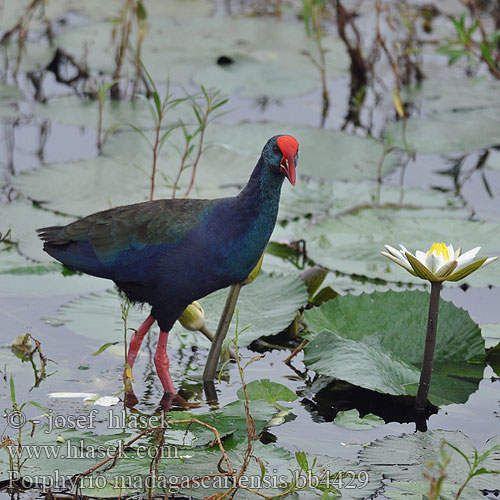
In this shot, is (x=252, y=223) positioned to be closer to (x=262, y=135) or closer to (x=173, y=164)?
(x=173, y=164)

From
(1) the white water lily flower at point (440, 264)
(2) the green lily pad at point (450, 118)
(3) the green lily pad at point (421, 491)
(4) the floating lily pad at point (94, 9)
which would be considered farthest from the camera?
(4) the floating lily pad at point (94, 9)

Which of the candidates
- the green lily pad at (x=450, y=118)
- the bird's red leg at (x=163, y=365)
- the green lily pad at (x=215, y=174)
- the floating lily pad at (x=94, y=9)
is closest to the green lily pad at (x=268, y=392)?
the bird's red leg at (x=163, y=365)

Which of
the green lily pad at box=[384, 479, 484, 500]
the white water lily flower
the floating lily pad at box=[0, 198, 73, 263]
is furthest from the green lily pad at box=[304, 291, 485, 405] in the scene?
the floating lily pad at box=[0, 198, 73, 263]

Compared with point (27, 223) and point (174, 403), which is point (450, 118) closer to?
point (27, 223)

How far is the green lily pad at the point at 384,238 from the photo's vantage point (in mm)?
3584

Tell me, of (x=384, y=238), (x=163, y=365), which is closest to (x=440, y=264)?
(x=163, y=365)

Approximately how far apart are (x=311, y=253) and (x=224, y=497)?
1621mm

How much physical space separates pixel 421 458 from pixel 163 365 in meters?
0.88

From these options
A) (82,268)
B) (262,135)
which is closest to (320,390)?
(82,268)

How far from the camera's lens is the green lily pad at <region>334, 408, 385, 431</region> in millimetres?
2705

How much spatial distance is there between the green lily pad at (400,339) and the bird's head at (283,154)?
0.57 metres

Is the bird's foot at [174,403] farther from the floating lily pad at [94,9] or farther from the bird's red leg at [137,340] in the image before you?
the floating lily pad at [94,9]

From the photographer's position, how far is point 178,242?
269 cm

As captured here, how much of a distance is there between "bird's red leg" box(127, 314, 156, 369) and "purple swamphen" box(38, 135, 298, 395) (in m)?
0.10
